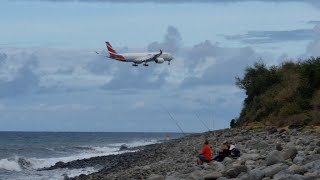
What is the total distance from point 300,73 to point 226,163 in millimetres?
25181

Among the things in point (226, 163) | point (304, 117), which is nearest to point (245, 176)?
point (226, 163)

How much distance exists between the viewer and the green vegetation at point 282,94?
38500 millimetres

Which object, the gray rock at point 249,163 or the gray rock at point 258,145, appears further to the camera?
the gray rock at point 258,145

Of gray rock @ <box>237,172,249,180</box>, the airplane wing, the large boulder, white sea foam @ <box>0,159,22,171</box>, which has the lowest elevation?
gray rock @ <box>237,172,249,180</box>

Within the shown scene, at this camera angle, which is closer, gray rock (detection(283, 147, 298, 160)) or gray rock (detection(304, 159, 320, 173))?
gray rock (detection(304, 159, 320, 173))

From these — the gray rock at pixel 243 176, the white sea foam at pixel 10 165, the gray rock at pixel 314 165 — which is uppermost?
the white sea foam at pixel 10 165

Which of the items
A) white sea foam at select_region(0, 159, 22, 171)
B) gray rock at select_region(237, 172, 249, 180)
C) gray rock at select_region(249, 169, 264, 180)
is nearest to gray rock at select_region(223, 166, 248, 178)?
gray rock at select_region(237, 172, 249, 180)

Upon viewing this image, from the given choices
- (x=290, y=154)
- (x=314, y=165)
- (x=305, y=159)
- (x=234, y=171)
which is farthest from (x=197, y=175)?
(x=314, y=165)

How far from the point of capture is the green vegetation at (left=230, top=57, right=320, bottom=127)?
38.5 m

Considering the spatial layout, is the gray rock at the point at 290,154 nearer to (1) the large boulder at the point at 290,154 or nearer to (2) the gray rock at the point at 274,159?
(1) the large boulder at the point at 290,154

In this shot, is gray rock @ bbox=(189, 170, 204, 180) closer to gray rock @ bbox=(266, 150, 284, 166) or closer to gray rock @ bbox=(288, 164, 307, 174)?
gray rock @ bbox=(266, 150, 284, 166)

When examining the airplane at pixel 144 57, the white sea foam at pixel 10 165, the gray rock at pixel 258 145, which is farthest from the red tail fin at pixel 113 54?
the gray rock at pixel 258 145

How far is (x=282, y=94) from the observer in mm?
43375

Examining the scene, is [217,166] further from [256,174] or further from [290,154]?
[256,174]
